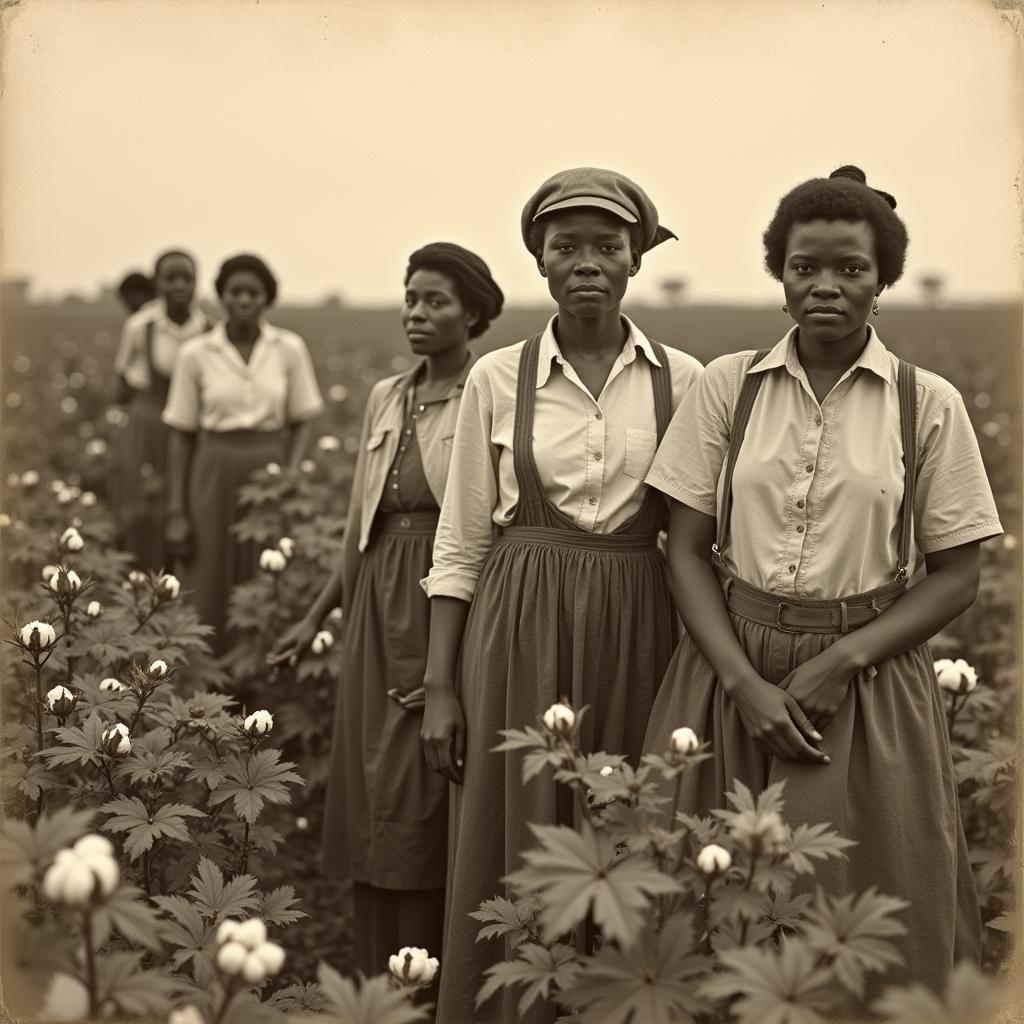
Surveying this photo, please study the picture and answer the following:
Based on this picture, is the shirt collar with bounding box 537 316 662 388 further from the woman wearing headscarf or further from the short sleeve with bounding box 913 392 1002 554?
the woman wearing headscarf

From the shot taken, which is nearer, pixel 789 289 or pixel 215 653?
pixel 789 289

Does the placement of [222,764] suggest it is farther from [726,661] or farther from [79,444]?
[79,444]

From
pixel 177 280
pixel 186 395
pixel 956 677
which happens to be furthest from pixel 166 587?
pixel 177 280

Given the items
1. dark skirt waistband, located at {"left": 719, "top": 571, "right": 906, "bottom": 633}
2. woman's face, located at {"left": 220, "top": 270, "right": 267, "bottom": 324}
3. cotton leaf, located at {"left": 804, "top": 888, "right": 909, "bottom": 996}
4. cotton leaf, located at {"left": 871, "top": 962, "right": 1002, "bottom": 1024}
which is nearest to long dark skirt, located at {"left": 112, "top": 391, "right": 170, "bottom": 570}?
woman's face, located at {"left": 220, "top": 270, "right": 267, "bottom": 324}

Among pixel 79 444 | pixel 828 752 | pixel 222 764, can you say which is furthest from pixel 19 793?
pixel 79 444

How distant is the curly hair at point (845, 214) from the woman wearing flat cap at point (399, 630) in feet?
4.38

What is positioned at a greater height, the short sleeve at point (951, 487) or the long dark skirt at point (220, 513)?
the short sleeve at point (951, 487)

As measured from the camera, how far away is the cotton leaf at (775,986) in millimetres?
1690

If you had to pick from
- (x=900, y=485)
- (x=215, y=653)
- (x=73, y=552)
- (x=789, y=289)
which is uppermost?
(x=789, y=289)

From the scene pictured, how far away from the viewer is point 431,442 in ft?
12.0

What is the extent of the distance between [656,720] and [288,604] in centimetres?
257

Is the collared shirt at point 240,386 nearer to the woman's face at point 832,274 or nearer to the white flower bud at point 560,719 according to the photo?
the woman's face at point 832,274

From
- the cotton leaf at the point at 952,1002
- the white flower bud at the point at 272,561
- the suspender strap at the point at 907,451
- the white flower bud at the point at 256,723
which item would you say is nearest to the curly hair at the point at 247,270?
the white flower bud at the point at 272,561

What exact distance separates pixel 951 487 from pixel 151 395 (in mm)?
6798
